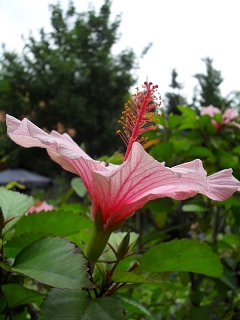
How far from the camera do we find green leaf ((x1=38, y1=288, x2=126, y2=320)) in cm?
39

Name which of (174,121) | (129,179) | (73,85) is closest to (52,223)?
(129,179)

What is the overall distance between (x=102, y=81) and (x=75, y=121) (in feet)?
4.66

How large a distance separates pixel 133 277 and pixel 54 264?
9 cm

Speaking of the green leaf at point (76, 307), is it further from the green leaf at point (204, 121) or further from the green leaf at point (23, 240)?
the green leaf at point (204, 121)

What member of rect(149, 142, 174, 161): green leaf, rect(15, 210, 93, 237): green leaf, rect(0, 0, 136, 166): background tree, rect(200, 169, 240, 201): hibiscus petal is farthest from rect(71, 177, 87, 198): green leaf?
rect(0, 0, 136, 166): background tree

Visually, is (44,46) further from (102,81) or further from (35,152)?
(35,152)

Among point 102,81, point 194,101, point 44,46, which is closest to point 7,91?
point 44,46

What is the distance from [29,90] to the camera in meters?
10.1

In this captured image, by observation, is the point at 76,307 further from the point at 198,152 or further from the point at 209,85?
the point at 209,85

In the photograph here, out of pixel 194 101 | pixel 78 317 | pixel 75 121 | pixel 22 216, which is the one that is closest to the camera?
pixel 78 317

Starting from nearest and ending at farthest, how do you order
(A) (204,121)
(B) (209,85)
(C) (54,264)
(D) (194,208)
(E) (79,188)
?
(C) (54,264) → (D) (194,208) → (E) (79,188) → (A) (204,121) → (B) (209,85)

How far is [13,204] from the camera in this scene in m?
0.56

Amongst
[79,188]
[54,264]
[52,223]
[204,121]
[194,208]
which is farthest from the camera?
[204,121]

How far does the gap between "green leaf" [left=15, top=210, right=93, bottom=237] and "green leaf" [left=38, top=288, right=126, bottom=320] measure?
4.4 inches
